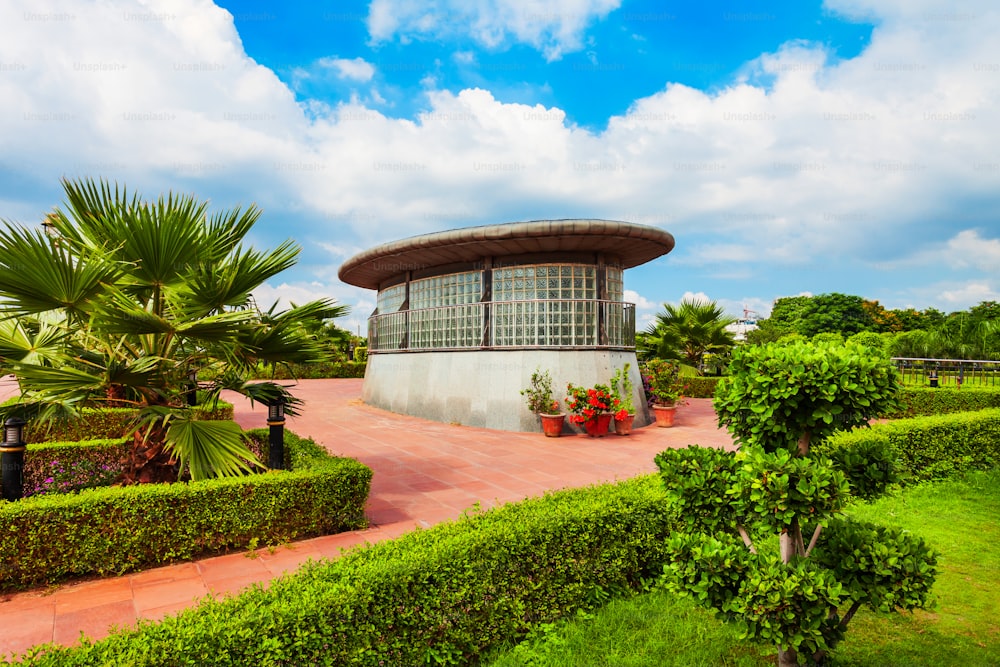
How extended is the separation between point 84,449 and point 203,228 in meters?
2.95

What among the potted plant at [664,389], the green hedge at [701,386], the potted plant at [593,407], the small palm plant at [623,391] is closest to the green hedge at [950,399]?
the potted plant at [664,389]

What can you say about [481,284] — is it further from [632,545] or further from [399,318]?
[632,545]

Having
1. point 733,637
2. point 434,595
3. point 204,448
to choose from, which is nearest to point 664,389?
point 733,637

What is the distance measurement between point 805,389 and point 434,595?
2294 millimetres

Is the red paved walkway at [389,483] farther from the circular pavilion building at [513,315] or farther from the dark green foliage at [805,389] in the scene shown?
the dark green foliage at [805,389]

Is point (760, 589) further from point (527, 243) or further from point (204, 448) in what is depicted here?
point (527, 243)

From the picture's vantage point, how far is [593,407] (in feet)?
36.6

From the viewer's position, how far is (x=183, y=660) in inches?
89.0

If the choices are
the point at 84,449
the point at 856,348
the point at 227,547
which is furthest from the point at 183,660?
the point at 84,449

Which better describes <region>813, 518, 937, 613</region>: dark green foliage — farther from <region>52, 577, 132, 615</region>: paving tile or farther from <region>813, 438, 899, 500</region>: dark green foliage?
<region>52, 577, 132, 615</region>: paving tile

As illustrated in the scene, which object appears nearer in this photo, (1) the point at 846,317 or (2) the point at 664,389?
(2) the point at 664,389

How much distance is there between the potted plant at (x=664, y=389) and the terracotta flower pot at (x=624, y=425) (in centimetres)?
159

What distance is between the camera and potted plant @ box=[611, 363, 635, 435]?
37.4ft

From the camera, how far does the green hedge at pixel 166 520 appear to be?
4.00 meters
